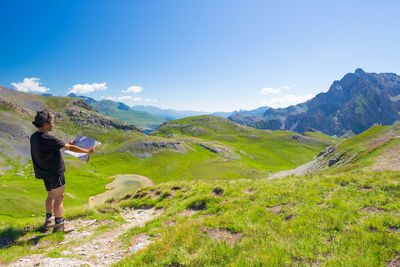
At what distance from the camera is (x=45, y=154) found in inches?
346

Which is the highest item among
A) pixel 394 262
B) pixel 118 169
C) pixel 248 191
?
pixel 394 262

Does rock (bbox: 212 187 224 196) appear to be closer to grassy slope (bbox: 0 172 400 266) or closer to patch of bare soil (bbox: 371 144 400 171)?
grassy slope (bbox: 0 172 400 266)

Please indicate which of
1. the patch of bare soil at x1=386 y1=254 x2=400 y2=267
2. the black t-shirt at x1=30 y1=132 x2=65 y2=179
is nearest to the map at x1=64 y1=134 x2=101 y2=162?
the black t-shirt at x1=30 y1=132 x2=65 y2=179

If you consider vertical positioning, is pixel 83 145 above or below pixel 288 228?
above

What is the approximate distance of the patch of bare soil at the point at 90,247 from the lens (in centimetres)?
665

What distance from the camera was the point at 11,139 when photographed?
3639 inches

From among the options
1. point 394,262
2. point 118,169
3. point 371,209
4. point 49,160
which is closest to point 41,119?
point 49,160

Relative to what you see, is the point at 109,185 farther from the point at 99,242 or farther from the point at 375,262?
the point at 375,262

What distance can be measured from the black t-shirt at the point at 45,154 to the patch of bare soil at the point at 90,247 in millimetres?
3500

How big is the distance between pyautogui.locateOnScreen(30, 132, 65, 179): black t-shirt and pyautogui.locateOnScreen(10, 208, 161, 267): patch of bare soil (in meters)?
3.50

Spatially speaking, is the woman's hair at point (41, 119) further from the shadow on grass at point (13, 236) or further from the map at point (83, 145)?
the shadow on grass at point (13, 236)

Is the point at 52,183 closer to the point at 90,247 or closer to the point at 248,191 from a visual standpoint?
the point at 90,247

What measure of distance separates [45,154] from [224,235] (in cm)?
940

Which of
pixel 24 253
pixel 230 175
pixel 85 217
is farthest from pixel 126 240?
pixel 230 175
